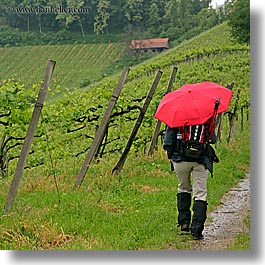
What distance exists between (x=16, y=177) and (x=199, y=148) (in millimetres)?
1841

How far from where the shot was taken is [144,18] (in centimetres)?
2462

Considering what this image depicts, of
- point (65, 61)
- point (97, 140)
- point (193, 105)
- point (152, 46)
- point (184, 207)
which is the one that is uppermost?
point (152, 46)

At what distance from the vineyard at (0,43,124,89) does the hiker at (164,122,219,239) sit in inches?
786

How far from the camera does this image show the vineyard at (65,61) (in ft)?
92.0

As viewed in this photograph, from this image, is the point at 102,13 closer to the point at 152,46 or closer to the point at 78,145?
the point at 78,145

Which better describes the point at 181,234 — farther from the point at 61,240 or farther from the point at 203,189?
the point at 61,240

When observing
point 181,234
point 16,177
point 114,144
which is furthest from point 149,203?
point 114,144

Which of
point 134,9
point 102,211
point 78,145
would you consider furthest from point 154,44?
point 102,211

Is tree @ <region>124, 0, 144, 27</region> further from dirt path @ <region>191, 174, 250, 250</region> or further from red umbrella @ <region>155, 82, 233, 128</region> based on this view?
red umbrella @ <region>155, 82, 233, 128</region>

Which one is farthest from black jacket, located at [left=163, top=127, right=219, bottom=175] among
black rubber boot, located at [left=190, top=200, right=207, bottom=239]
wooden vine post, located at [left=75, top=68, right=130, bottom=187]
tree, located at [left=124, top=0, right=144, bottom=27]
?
tree, located at [left=124, top=0, right=144, bottom=27]

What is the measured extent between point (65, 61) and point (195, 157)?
111ft

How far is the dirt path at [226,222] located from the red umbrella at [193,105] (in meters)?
1.14

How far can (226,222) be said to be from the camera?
259 inches

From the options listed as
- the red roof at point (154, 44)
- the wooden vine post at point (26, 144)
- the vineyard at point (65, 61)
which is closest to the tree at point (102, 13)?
the vineyard at point (65, 61)
